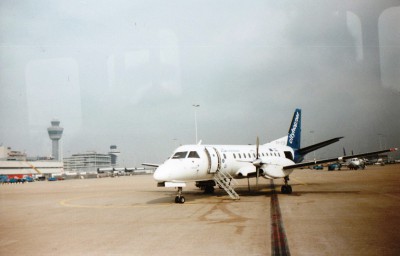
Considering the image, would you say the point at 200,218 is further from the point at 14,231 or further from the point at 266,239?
Answer: the point at 14,231

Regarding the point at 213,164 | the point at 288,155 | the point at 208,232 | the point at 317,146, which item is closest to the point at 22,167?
the point at 288,155

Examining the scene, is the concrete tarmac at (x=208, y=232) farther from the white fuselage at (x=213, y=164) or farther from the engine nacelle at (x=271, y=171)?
the engine nacelle at (x=271, y=171)

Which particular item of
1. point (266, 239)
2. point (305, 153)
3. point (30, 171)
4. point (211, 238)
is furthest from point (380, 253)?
point (30, 171)

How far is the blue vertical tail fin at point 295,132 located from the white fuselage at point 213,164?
477 cm

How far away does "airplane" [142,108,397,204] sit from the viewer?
55.9ft

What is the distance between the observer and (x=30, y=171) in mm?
134750

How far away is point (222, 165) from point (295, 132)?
37.7 ft

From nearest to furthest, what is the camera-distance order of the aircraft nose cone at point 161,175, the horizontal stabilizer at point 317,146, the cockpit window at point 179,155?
the aircraft nose cone at point 161,175 → the cockpit window at point 179,155 → the horizontal stabilizer at point 317,146

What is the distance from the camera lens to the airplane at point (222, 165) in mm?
17031

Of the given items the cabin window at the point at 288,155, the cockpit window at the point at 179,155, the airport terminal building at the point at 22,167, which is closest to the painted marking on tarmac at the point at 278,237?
the cockpit window at the point at 179,155

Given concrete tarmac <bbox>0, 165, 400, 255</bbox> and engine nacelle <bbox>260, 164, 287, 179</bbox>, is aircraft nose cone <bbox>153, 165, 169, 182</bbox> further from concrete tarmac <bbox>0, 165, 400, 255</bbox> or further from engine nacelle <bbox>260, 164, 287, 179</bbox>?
engine nacelle <bbox>260, 164, 287, 179</bbox>

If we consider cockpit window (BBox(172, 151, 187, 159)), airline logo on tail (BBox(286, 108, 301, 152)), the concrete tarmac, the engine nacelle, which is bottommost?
the concrete tarmac

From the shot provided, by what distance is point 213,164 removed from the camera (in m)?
19.4

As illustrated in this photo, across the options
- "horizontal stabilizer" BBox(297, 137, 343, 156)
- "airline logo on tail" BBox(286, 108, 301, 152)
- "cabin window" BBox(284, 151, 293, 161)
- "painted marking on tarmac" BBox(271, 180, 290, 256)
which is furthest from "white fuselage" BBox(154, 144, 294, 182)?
"painted marking on tarmac" BBox(271, 180, 290, 256)
